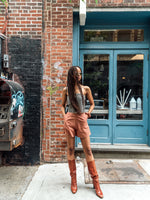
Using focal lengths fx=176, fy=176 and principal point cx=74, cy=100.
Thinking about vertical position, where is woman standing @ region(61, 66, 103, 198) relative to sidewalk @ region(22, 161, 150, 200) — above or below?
above

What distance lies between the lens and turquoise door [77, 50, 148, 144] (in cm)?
456

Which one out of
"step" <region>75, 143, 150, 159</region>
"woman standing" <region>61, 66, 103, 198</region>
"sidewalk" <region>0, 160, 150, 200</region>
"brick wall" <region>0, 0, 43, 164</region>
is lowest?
"sidewalk" <region>0, 160, 150, 200</region>

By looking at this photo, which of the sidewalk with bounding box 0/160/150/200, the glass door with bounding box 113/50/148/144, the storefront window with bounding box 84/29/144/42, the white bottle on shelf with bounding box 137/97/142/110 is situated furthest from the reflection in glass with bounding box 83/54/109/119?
the sidewalk with bounding box 0/160/150/200

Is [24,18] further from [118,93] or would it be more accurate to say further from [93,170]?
[93,170]

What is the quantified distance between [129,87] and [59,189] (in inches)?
118

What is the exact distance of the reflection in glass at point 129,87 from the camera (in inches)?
181

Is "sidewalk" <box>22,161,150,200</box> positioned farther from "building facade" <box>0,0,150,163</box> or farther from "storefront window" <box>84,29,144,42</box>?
"storefront window" <box>84,29,144,42</box>

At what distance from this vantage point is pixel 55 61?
4.10 meters

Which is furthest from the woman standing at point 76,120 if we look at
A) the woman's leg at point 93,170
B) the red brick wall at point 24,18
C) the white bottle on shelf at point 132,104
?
the white bottle on shelf at point 132,104

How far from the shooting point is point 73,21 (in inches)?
167

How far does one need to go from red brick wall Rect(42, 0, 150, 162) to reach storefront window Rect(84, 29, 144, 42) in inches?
26.9

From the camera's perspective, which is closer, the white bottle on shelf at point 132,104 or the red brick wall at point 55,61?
the red brick wall at point 55,61

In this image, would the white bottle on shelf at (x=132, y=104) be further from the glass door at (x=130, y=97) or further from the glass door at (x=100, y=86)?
the glass door at (x=100, y=86)

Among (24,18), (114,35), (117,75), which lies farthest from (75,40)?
(117,75)
